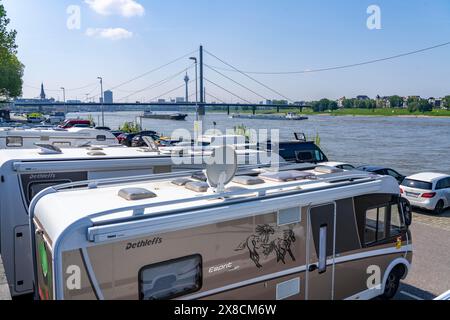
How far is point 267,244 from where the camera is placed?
464cm

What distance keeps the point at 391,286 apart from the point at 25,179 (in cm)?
584

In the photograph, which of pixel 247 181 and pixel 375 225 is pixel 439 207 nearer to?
pixel 375 225

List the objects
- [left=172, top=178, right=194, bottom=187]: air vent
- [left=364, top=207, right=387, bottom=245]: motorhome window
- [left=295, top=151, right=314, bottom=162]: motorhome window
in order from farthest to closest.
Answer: [left=295, top=151, right=314, bottom=162]: motorhome window
[left=364, top=207, right=387, bottom=245]: motorhome window
[left=172, top=178, right=194, bottom=187]: air vent

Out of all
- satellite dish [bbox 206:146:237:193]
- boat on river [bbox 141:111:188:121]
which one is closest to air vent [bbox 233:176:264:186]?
satellite dish [bbox 206:146:237:193]

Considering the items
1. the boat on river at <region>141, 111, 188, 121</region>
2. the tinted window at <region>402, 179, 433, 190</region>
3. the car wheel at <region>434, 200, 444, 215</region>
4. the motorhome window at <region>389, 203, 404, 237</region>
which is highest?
the boat on river at <region>141, 111, 188, 121</region>

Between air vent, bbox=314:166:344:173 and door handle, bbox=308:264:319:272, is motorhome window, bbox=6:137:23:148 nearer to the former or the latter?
air vent, bbox=314:166:344:173

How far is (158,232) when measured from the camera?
3799 millimetres

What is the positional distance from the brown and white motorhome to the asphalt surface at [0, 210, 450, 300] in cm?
99

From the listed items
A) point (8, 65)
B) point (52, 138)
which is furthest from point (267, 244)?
point (8, 65)

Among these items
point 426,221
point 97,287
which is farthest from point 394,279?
point 426,221

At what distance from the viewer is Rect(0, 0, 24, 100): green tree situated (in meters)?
28.4

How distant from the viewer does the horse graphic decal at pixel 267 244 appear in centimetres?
450
